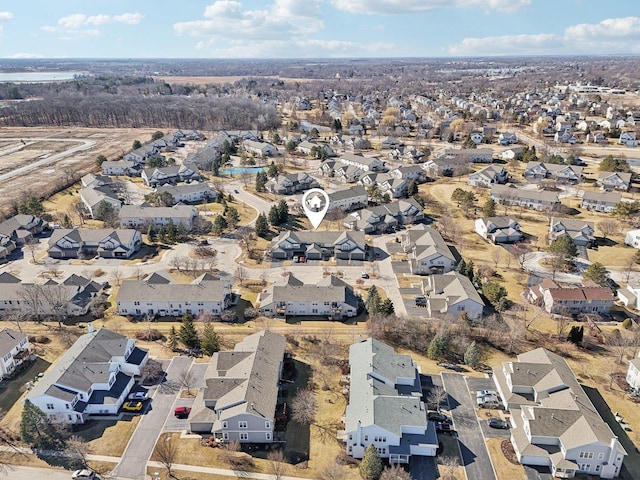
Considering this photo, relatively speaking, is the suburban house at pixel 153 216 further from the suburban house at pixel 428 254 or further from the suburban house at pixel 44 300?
the suburban house at pixel 428 254

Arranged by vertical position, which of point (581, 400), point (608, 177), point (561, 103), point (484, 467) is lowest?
point (484, 467)

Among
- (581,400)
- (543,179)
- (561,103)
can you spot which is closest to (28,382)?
(581,400)

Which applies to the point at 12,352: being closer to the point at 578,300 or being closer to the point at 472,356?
the point at 472,356

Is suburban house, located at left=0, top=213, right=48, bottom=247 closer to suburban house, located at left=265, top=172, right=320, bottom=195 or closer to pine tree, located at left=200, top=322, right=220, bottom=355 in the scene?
suburban house, located at left=265, top=172, right=320, bottom=195

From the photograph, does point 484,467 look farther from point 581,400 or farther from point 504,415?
point 581,400

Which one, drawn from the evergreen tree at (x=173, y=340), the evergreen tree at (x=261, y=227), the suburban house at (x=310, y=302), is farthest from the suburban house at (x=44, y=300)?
the evergreen tree at (x=261, y=227)
